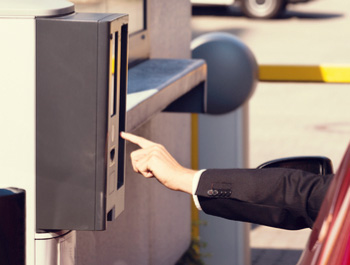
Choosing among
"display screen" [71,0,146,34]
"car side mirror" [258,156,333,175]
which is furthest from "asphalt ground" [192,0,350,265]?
"car side mirror" [258,156,333,175]

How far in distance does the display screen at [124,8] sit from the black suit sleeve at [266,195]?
4.56ft

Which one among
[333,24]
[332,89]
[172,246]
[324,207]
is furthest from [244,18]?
[324,207]

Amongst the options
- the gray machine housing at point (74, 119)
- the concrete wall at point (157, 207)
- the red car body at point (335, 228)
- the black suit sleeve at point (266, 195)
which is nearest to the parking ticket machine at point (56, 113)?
the gray machine housing at point (74, 119)

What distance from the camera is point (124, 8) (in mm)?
4230

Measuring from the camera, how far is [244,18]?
2020 cm

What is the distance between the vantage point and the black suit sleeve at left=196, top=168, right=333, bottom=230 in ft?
7.55

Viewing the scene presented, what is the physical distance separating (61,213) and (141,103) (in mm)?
939

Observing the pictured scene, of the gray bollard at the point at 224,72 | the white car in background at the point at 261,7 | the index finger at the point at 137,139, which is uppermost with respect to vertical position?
the index finger at the point at 137,139

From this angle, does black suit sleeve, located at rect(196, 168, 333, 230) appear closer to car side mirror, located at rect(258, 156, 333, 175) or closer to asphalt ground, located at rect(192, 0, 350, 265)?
car side mirror, located at rect(258, 156, 333, 175)

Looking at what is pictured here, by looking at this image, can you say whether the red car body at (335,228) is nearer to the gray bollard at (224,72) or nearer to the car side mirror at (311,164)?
the car side mirror at (311,164)

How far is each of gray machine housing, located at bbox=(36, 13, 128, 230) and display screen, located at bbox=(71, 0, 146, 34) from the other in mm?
1285

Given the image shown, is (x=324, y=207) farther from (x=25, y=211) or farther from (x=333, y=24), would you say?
(x=333, y=24)

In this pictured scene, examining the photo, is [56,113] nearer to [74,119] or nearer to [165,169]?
[74,119]

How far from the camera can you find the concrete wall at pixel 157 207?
390 cm
